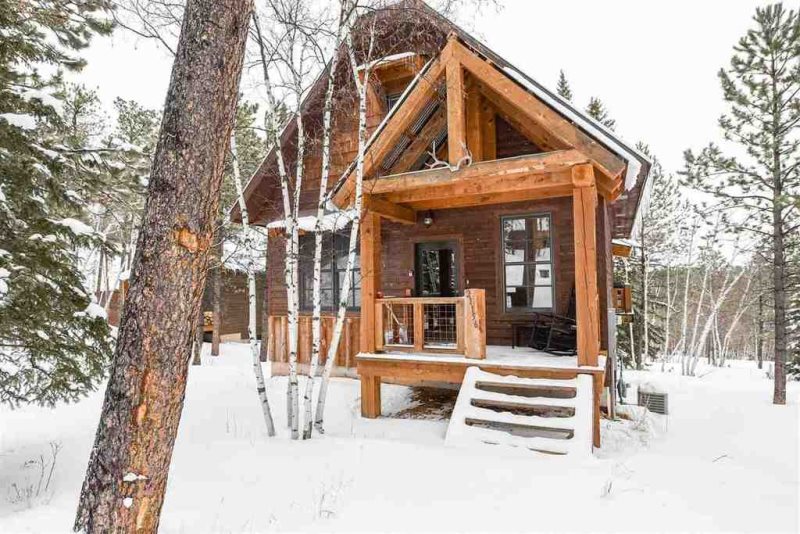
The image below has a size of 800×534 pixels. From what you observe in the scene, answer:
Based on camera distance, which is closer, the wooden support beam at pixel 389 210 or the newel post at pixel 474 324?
the newel post at pixel 474 324

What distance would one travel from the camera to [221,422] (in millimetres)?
6711

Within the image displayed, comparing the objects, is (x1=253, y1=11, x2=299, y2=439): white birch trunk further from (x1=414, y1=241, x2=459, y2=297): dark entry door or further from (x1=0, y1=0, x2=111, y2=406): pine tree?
(x1=414, y1=241, x2=459, y2=297): dark entry door

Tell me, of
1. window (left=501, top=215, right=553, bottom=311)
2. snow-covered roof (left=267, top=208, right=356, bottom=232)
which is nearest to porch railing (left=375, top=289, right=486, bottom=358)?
window (left=501, top=215, right=553, bottom=311)

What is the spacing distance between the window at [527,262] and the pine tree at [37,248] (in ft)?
21.1

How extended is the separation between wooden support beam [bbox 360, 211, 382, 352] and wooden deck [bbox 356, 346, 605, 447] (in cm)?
29

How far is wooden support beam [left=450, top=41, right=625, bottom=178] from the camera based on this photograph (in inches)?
227

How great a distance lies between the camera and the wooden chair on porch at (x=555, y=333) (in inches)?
297

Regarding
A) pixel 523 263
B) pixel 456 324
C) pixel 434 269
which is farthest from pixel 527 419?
pixel 434 269

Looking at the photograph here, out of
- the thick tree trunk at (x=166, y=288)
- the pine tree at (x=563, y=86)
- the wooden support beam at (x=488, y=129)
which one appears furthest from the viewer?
the pine tree at (x=563, y=86)

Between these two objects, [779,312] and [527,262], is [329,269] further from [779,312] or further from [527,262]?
[779,312]

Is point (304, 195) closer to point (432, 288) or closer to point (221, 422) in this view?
point (432, 288)

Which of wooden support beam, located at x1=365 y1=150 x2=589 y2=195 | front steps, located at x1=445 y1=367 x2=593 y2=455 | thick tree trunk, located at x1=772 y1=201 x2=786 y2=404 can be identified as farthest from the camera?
thick tree trunk, located at x1=772 y1=201 x2=786 y2=404

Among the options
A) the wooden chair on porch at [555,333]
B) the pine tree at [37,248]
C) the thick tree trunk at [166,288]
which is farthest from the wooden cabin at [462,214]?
the thick tree trunk at [166,288]

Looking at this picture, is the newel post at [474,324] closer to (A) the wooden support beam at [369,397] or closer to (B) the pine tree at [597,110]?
(A) the wooden support beam at [369,397]
